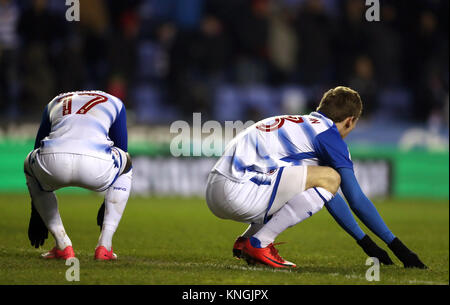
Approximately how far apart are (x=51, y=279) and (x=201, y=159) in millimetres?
8405

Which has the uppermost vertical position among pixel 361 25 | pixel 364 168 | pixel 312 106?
pixel 361 25

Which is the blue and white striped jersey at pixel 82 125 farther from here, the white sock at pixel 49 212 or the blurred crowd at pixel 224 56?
the blurred crowd at pixel 224 56

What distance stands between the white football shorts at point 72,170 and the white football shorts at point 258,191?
0.74m

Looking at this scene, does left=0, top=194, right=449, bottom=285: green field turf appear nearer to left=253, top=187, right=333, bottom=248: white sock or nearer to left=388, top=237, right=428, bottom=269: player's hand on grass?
left=388, top=237, right=428, bottom=269: player's hand on grass

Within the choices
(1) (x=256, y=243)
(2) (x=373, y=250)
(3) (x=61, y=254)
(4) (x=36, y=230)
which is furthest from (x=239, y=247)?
(4) (x=36, y=230)

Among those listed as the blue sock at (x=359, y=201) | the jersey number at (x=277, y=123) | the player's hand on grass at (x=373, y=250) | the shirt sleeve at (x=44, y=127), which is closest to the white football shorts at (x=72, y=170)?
the shirt sleeve at (x=44, y=127)

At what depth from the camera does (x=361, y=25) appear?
15664mm

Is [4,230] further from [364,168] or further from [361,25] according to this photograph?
[361,25]

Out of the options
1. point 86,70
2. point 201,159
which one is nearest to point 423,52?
point 201,159

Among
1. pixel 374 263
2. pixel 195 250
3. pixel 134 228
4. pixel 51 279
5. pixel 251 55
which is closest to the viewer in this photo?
pixel 51 279

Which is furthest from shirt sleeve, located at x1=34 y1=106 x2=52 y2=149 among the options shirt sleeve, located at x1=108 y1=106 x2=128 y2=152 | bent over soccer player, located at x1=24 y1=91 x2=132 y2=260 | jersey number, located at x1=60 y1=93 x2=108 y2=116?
shirt sleeve, located at x1=108 y1=106 x2=128 y2=152

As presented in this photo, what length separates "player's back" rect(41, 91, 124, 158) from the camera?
566cm

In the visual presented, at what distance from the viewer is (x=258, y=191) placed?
19.0 feet

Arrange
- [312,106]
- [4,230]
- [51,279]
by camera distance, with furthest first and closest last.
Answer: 1. [312,106]
2. [4,230]
3. [51,279]
